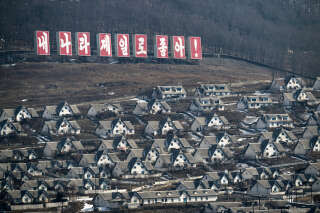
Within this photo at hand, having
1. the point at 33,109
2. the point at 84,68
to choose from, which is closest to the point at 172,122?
the point at 33,109

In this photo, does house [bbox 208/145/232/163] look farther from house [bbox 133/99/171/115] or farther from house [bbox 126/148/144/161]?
house [bbox 133/99/171/115]

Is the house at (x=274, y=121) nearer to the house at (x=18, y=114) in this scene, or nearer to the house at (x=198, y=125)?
the house at (x=198, y=125)

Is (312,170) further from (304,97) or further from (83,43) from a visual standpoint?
(83,43)

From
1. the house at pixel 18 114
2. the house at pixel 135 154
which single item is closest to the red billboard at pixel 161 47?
the house at pixel 18 114

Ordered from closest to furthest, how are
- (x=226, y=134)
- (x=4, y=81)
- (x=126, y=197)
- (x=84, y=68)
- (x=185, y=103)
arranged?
(x=126, y=197) → (x=226, y=134) → (x=185, y=103) → (x=4, y=81) → (x=84, y=68)

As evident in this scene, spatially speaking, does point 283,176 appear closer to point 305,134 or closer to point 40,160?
point 305,134

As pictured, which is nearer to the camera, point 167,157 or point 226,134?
point 167,157
